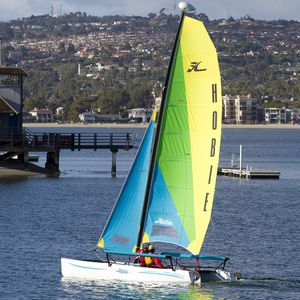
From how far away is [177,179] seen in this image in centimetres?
3681

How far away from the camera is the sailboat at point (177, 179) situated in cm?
3591

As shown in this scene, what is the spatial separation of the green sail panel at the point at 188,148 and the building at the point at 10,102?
42.2 metres

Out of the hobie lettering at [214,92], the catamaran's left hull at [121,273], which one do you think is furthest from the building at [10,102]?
the hobie lettering at [214,92]

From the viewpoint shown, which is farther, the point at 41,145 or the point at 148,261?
the point at 41,145

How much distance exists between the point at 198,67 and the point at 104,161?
77655 mm

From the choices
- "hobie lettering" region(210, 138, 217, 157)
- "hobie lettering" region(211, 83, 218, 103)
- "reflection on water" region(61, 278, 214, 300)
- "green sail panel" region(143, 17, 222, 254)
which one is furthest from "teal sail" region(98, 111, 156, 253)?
"hobie lettering" region(211, 83, 218, 103)

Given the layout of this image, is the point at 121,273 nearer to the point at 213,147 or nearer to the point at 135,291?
the point at 135,291

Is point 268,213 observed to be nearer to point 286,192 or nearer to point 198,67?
point 286,192

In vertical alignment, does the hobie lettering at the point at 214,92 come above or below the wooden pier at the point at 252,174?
above

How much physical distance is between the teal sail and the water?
126 cm

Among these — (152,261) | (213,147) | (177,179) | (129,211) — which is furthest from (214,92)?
(152,261)

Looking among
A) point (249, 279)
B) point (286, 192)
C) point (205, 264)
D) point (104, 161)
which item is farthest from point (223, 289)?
point (104, 161)

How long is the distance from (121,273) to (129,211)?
6.27ft

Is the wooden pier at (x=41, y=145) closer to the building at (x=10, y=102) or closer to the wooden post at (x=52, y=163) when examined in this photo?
the wooden post at (x=52, y=163)
